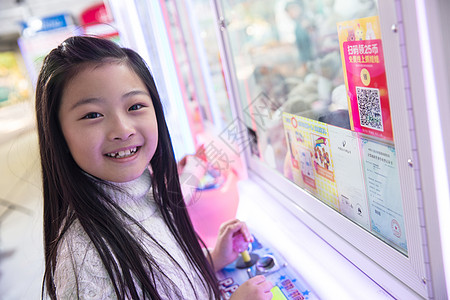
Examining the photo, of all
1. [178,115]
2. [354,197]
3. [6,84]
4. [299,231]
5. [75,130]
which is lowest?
[299,231]

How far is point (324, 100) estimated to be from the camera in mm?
1009

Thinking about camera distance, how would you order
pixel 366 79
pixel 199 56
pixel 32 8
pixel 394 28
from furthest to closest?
pixel 32 8
pixel 199 56
pixel 366 79
pixel 394 28

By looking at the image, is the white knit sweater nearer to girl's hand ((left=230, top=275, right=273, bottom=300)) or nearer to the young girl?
the young girl

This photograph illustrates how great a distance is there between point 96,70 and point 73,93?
0.22 feet

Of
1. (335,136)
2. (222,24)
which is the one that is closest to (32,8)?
(222,24)

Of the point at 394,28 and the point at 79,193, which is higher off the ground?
the point at 394,28

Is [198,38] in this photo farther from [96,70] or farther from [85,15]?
[85,15]

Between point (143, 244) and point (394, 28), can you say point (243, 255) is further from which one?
point (394, 28)

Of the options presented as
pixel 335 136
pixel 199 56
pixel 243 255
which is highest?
pixel 199 56

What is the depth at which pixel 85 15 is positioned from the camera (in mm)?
5367

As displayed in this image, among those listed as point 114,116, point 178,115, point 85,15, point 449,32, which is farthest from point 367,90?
point 85,15

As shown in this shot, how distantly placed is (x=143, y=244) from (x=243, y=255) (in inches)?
13.5

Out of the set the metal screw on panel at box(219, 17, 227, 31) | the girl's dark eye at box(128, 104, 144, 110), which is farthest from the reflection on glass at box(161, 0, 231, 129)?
the girl's dark eye at box(128, 104, 144, 110)

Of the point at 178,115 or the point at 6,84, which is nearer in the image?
the point at 178,115
